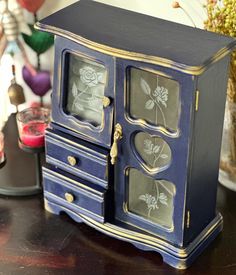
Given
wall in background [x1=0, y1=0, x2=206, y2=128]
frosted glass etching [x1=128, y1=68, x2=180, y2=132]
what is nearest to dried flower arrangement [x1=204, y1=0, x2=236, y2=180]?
wall in background [x1=0, y1=0, x2=206, y2=128]

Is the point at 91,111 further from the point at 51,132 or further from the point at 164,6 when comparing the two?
the point at 164,6

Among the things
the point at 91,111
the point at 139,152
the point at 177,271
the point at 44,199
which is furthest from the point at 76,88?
the point at 177,271

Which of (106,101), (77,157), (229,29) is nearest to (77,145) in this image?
(77,157)

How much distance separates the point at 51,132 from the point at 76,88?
121 mm

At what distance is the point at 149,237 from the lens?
1421mm

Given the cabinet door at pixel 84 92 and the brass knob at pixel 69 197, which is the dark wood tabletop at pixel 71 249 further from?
the cabinet door at pixel 84 92

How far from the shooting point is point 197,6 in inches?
62.9

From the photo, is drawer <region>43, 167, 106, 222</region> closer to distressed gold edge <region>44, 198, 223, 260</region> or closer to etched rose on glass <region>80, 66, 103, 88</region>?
distressed gold edge <region>44, 198, 223, 260</region>

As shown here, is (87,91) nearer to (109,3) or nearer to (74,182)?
(74,182)

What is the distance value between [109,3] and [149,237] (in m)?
0.59

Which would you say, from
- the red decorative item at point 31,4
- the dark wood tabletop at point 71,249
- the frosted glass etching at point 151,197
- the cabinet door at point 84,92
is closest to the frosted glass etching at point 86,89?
the cabinet door at point 84,92

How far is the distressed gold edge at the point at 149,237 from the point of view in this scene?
139 cm

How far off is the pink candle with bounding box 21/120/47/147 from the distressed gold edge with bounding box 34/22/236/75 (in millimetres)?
304

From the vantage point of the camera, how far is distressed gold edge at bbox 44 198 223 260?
1.39m
